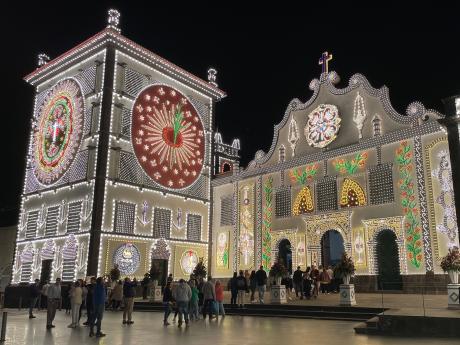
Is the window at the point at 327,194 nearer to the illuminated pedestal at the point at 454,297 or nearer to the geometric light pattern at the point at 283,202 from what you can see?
the geometric light pattern at the point at 283,202

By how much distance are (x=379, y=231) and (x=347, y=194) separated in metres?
3.12

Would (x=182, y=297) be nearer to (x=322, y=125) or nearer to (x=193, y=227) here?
(x=322, y=125)

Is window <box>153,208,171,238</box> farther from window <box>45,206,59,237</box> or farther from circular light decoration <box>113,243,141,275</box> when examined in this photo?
window <box>45,206,59,237</box>

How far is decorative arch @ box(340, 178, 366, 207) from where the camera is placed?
88.2 ft

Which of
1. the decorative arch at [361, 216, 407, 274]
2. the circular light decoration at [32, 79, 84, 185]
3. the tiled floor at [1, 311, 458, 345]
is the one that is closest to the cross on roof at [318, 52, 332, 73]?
the decorative arch at [361, 216, 407, 274]

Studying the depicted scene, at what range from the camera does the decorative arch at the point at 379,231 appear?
24.4 metres

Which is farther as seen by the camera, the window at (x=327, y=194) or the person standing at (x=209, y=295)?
the window at (x=327, y=194)

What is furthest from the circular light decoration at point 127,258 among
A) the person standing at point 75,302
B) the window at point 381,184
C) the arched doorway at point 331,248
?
the window at point 381,184

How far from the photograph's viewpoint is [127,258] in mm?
29453

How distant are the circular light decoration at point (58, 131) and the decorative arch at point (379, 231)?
20846 mm

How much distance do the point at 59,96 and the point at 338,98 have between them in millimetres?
21614

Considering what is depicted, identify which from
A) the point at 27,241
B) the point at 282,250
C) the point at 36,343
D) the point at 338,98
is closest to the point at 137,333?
the point at 36,343

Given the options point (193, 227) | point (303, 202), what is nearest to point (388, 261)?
point (303, 202)

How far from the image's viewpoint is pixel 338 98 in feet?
98.2
